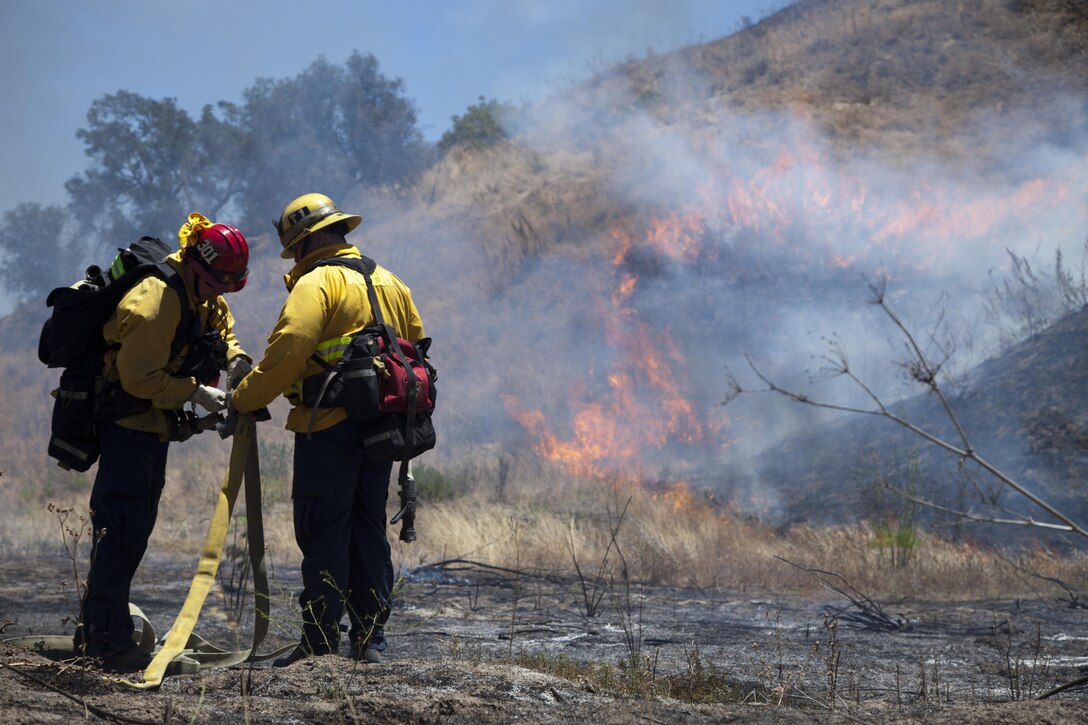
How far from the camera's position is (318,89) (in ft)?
93.4

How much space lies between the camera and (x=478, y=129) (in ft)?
97.7

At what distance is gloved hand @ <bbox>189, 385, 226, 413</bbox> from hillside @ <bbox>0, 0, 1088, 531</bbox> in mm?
8054

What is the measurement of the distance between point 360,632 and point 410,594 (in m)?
2.82

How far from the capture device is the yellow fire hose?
3.77m

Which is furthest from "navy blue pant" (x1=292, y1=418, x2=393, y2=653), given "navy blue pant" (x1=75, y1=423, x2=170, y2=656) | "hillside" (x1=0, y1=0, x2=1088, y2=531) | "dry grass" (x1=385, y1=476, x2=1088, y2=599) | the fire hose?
"hillside" (x1=0, y1=0, x2=1088, y2=531)

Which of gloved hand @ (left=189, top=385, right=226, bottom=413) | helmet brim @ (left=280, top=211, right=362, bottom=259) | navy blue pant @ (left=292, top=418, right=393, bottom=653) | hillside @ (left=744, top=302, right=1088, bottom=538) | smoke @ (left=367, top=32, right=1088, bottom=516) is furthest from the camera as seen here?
smoke @ (left=367, top=32, right=1088, bottom=516)

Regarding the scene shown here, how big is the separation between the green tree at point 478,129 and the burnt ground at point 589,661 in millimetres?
23037

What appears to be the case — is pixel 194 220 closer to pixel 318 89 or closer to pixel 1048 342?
pixel 1048 342

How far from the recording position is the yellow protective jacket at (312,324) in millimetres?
3895

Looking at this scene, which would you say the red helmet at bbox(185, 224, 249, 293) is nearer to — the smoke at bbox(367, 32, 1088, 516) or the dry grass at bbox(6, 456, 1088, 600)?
the dry grass at bbox(6, 456, 1088, 600)

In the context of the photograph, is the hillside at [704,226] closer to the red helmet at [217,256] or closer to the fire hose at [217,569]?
the fire hose at [217,569]

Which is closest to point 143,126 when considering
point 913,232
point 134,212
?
point 134,212

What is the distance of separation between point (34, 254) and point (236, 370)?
28593 millimetres

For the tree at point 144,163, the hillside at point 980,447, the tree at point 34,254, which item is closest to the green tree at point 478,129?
the tree at point 144,163
